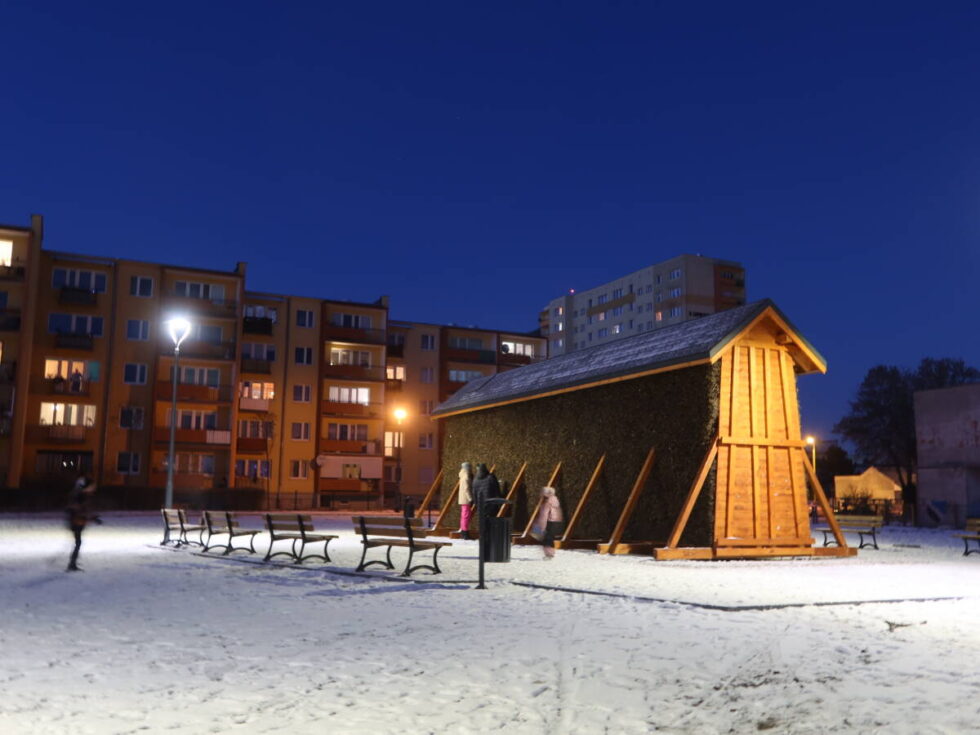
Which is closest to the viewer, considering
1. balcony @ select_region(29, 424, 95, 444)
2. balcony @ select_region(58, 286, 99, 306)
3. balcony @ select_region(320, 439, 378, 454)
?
balcony @ select_region(29, 424, 95, 444)

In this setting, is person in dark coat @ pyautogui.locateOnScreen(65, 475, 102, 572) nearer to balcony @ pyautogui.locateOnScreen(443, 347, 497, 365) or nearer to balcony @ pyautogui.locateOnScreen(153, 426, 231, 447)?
balcony @ pyautogui.locateOnScreen(153, 426, 231, 447)

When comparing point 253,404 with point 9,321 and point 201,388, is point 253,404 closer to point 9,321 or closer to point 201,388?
point 201,388

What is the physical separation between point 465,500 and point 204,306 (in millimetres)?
35425

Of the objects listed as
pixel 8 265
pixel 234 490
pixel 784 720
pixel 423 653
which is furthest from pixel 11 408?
pixel 784 720

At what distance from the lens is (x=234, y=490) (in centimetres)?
5038

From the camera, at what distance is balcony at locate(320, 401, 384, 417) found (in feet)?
201

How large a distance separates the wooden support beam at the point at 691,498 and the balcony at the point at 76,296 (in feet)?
144

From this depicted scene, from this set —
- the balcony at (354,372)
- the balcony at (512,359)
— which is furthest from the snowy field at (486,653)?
the balcony at (512,359)

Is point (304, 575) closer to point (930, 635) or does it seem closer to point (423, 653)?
point (423, 653)

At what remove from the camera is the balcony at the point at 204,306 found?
55438 millimetres

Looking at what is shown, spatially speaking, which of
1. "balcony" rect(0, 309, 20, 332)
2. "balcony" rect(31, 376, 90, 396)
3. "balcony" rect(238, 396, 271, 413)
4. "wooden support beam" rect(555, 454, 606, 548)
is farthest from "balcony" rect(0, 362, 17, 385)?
"wooden support beam" rect(555, 454, 606, 548)

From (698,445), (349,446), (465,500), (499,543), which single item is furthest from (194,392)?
(698,445)

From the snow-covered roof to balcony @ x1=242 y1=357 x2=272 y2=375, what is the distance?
109 feet

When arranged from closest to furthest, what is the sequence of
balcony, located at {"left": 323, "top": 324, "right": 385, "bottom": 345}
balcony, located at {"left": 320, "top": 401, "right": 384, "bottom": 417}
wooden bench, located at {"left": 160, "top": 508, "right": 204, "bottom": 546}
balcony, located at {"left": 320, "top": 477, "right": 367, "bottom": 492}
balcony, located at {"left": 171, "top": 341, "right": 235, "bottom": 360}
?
1. wooden bench, located at {"left": 160, "top": 508, "right": 204, "bottom": 546}
2. balcony, located at {"left": 171, "top": 341, "right": 235, "bottom": 360}
3. balcony, located at {"left": 320, "top": 477, "right": 367, "bottom": 492}
4. balcony, located at {"left": 320, "top": 401, "right": 384, "bottom": 417}
5. balcony, located at {"left": 323, "top": 324, "right": 385, "bottom": 345}
